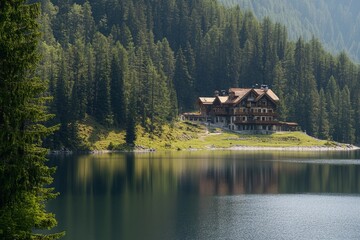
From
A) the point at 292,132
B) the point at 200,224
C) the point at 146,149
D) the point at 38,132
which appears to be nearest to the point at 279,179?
the point at 200,224

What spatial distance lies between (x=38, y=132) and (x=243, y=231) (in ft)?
113

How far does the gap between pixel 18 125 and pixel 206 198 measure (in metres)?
54.5

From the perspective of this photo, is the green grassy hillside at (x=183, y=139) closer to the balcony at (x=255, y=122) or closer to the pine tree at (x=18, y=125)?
the balcony at (x=255, y=122)

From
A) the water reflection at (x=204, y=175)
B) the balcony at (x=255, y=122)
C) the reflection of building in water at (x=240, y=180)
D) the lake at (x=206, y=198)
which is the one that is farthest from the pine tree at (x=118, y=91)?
the reflection of building in water at (x=240, y=180)

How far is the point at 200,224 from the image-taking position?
202 feet

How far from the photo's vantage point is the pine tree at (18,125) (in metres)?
26.9

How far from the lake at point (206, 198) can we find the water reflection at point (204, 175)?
15 cm

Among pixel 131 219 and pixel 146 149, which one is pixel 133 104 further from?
pixel 131 219

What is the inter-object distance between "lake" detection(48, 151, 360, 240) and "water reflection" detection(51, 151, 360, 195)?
15 centimetres

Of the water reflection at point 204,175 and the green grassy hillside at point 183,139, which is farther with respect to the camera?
the green grassy hillside at point 183,139

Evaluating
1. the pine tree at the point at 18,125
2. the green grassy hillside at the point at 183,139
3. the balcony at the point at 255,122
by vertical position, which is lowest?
the green grassy hillside at the point at 183,139

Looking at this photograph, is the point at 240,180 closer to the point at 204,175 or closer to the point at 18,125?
the point at 204,175

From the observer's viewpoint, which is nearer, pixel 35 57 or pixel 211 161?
pixel 35 57

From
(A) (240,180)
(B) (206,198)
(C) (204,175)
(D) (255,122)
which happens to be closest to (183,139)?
(D) (255,122)
